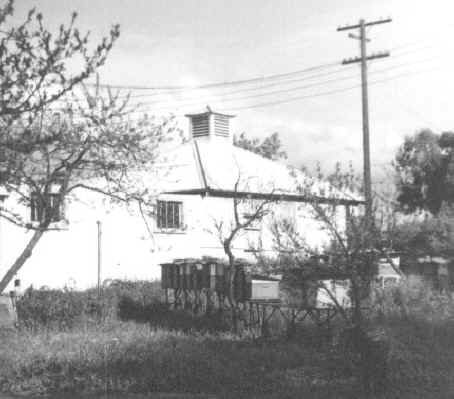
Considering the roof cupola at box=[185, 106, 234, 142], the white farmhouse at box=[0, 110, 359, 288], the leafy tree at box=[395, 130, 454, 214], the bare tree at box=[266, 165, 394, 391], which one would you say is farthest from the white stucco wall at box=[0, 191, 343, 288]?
the leafy tree at box=[395, 130, 454, 214]

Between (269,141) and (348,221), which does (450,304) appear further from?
(269,141)

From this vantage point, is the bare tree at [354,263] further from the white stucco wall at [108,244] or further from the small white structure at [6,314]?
the white stucco wall at [108,244]

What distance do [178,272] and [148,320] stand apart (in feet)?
3.72

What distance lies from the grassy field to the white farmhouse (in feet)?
17.9

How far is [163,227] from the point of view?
2214 centimetres

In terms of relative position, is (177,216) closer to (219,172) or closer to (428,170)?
(219,172)

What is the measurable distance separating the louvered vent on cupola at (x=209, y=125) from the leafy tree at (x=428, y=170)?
9.33 m

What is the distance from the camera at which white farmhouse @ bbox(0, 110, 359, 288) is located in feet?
64.5

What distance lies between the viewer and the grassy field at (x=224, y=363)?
900 centimetres

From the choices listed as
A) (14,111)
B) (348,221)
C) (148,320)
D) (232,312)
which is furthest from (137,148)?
(148,320)

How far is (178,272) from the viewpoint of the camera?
50.2 ft

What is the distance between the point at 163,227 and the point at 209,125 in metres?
6.40

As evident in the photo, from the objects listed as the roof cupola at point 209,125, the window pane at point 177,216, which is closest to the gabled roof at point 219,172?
the roof cupola at point 209,125

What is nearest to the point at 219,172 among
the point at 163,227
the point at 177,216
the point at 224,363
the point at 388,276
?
the point at 177,216
